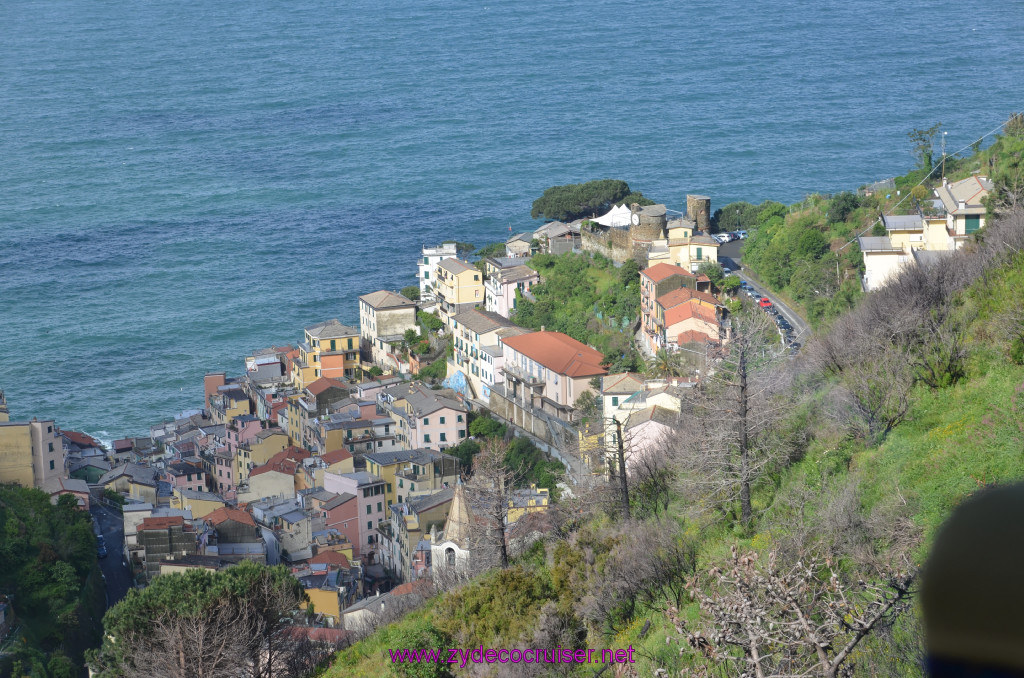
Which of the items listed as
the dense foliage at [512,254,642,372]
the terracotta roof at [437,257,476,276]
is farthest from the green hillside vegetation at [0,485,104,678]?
the terracotta roof at [437,257,476,276]

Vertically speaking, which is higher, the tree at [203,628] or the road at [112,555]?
the tree at [203,628]

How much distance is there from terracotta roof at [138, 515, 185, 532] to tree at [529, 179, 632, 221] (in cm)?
1976

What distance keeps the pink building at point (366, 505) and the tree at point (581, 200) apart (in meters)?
15.8

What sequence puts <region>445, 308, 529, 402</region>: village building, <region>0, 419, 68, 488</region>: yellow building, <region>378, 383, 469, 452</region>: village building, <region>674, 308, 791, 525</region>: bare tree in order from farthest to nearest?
<region>445, 308, 529, 402</region>: village building, <region>378, 383, 469, 452</region>: village building, <region>0, 419, 68, 488</region>: yellow building, <region>674, 308, 791, 525</region>: bare tree

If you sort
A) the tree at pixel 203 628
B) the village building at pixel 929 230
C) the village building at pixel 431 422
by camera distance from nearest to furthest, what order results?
the tree at pixel 203 628 < the village building at pixel 929 230 < the village building at pixel 431 422

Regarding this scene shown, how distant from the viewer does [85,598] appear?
2445 centimetres

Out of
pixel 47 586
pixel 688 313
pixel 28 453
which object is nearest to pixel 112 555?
pixel 28 453

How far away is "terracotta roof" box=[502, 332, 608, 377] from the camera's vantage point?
2916cm

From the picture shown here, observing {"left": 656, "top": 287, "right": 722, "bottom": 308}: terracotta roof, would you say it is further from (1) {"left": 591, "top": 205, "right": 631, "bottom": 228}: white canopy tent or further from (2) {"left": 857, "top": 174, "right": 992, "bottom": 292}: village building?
(1) {"left": 591, "top": 205, "right": 631, "bottom": 228}: white canopy tent

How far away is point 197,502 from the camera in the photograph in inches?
1212

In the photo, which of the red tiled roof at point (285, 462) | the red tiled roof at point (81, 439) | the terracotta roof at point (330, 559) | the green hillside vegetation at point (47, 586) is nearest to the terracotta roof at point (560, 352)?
the red tiled roof at point (285, 462)

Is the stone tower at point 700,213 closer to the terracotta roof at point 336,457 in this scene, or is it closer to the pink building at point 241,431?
the terracotta roof at point 336,457

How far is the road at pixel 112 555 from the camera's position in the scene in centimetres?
2675

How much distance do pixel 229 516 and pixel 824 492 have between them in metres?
20.1
